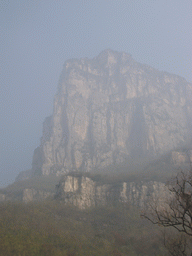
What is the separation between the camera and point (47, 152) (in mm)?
109875

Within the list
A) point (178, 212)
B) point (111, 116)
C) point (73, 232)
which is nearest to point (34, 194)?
point (73, 232)

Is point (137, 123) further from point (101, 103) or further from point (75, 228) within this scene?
point (75, 228)

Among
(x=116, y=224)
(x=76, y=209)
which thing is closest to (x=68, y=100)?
(x=76, y=209)

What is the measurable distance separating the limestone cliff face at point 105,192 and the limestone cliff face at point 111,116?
33242 mm

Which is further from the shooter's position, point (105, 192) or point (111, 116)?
point (111, 116)

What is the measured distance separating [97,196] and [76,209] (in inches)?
440

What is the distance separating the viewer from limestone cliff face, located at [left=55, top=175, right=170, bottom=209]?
61094 mm

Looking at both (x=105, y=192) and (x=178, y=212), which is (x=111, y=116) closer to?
(x=105, y=192)

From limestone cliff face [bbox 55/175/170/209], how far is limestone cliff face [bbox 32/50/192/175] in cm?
3324

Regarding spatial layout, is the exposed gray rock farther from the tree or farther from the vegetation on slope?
the tree

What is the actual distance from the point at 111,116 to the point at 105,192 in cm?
6791

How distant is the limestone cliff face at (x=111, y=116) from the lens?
10906cm

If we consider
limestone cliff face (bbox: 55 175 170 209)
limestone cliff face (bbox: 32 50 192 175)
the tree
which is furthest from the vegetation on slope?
limestone cliff face (bbox: 32 50 192 175)

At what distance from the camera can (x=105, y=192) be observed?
68.1 metres
